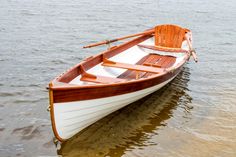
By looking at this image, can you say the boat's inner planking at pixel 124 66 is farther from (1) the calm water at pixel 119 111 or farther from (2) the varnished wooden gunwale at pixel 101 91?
(1) the calm water at pixel 119 111

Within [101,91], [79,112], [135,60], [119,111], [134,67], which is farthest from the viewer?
[135,60]

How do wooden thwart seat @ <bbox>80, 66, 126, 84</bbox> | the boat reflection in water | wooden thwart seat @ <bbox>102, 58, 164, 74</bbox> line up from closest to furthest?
the boat reflection in water
wooden thwart seat @ <bbox>80, 66, 126, 84</bbox>
wooden thwart seat @ <bbox>102, 58, 164, 74</bbox>

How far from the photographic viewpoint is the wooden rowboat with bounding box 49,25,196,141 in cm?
668

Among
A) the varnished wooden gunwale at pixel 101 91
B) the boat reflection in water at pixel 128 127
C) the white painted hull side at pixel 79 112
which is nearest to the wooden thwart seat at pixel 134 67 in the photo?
the varnished wooden gunwale at pixel 101 91

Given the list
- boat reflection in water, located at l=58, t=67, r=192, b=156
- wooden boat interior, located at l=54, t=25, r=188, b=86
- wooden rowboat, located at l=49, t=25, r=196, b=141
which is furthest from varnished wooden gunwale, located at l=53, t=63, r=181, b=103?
boat reflection in water, located at l=58, t=67, r=192, b=156

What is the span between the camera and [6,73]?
11.2 meters

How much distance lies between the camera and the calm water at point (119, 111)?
7681 millimetres

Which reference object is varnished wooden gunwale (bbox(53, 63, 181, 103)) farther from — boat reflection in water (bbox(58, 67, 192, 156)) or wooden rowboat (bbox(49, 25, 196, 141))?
boat reflection in water (bbox(58, 67, 192, 156))

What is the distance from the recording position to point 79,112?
23.1 ft

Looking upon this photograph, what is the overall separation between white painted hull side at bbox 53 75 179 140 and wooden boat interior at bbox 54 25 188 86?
22.6 inches

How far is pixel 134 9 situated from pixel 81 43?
10.1 metres

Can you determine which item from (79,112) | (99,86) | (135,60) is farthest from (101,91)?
(135,60)

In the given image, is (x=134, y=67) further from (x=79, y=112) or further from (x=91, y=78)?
(x=79, y=112)

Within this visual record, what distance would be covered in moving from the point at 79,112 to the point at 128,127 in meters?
1.88
